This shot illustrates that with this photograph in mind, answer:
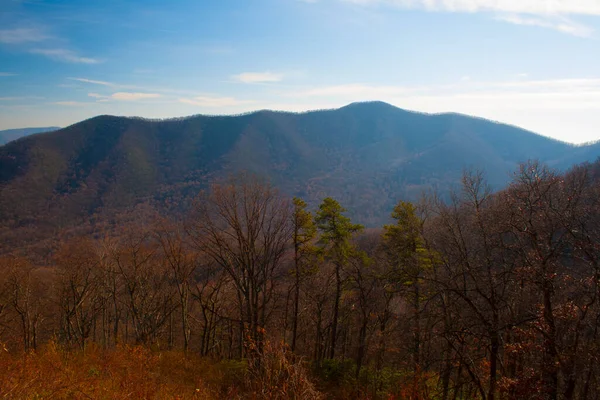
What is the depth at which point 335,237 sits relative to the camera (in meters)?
16.3

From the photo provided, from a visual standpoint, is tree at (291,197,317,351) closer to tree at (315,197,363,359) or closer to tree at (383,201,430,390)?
tree at (315,197,363,359)

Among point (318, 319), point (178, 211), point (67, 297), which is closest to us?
point (318, 319)

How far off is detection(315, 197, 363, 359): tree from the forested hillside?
0.07m

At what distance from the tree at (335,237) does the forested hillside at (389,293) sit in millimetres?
68

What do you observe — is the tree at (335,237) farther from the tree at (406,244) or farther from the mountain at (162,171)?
the mountain at (162,171)

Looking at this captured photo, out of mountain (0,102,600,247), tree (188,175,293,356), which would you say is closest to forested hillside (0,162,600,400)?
tree (188,175,293,356)

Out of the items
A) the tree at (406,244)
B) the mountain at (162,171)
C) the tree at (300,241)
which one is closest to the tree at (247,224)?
the tree at (300,241)

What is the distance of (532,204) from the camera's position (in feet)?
27.2

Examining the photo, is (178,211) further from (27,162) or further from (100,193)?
(27,162)

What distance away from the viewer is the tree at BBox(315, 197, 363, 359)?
52.2ft

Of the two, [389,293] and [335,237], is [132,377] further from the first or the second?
[335,237]

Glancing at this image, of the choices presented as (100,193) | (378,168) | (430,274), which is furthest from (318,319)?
(378,168)

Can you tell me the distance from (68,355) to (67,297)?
14.6m

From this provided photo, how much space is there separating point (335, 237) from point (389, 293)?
3.59 m
